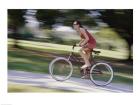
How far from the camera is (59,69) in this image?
23.7 ft

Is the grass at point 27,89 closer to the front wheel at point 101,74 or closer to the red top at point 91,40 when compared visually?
the front wheel at point 101,74

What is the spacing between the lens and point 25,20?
7203 mm

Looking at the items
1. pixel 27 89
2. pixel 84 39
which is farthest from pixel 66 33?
pixel 27 89

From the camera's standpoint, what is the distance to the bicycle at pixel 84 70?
283 inches

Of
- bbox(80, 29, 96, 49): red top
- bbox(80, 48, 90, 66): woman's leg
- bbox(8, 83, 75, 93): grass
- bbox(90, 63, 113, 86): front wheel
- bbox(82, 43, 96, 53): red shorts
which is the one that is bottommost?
bbox(8, 83, 75, 93): grass

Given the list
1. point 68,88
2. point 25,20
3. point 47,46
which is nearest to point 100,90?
point 68,88

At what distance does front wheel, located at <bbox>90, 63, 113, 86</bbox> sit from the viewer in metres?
7.18

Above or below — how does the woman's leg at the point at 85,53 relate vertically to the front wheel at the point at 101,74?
above

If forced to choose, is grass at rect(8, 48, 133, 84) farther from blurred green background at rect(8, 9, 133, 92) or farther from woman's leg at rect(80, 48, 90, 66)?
woman's leg at rect(80, 48, 90, 66)

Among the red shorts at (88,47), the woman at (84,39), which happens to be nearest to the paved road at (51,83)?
the woman at (84,39)

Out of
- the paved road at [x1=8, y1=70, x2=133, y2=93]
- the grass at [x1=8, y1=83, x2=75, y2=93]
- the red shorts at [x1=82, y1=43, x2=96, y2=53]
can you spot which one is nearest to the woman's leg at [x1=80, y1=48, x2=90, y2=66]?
the red shorts at [x1=82, y1=43, x2=96, y2=53]

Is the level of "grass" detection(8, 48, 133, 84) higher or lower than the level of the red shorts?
lower

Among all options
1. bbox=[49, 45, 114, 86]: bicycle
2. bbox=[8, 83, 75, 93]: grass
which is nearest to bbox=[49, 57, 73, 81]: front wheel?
bbox=[49, 45, 114, 86]: bicycle
